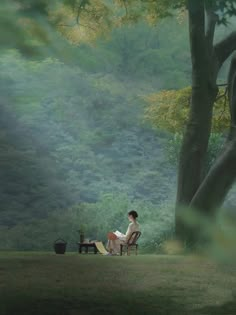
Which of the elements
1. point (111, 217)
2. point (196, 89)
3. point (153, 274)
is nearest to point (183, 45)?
point (111, 217)

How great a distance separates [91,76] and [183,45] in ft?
7.68

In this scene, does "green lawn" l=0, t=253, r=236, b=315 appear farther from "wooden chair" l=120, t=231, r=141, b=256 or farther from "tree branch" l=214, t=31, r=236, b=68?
"tree branch" l=214, t=31, r=236, b=68

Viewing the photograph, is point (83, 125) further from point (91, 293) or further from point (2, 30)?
point (2, 30)

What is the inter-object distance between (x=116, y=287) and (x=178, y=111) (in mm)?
5216

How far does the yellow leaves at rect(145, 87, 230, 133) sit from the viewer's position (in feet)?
31.3

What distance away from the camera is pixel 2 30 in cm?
230

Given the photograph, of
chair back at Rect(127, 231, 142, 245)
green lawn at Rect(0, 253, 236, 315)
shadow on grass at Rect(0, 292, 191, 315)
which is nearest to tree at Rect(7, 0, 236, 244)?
chair back at Rect(127, 231, 142, 245)

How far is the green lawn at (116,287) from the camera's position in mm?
4273

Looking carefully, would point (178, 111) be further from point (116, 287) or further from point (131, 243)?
point (116, 287)

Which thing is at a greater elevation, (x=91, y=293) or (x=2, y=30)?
(x=2, y=30)


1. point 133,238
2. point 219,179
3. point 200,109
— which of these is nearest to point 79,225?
point 133,238

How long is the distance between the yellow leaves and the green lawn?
3.15m

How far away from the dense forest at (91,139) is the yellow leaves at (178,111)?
5.03ft

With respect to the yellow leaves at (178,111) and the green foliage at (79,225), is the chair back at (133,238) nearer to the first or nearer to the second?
the green foliage at (79,225)
